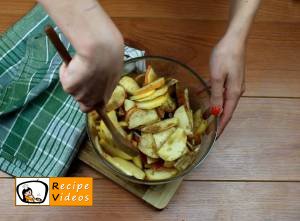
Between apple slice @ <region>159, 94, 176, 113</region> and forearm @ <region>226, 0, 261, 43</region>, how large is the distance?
5.3 inches

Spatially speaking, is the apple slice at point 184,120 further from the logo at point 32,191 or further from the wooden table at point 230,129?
the logo at point 32,191

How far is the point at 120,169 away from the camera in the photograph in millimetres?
616

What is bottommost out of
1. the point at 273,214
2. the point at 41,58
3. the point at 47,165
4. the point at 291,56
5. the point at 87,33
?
the point at 273,214

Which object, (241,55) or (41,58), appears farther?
(41,58)

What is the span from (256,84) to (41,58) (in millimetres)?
384

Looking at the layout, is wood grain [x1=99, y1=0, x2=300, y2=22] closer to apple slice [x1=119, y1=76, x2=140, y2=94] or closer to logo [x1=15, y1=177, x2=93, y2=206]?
apple slice [x1=119, y1=76, x2=140, y2=94]

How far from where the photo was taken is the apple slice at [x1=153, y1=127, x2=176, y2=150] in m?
0.62

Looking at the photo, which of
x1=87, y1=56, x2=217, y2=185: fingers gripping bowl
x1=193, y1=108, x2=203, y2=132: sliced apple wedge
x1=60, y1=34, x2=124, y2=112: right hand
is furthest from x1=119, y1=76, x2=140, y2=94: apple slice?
x1=60, y1=34, x2=124, y2=112: right hand

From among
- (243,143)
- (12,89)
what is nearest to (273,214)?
(243,143)

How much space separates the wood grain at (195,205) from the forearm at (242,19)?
9.7 inches

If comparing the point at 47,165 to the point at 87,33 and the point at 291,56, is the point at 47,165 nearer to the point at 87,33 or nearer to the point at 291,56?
the point at 87,33

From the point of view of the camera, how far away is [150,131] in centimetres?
63

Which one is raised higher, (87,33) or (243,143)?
(87,33)

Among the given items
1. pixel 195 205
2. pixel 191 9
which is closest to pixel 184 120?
pixel 195 205
